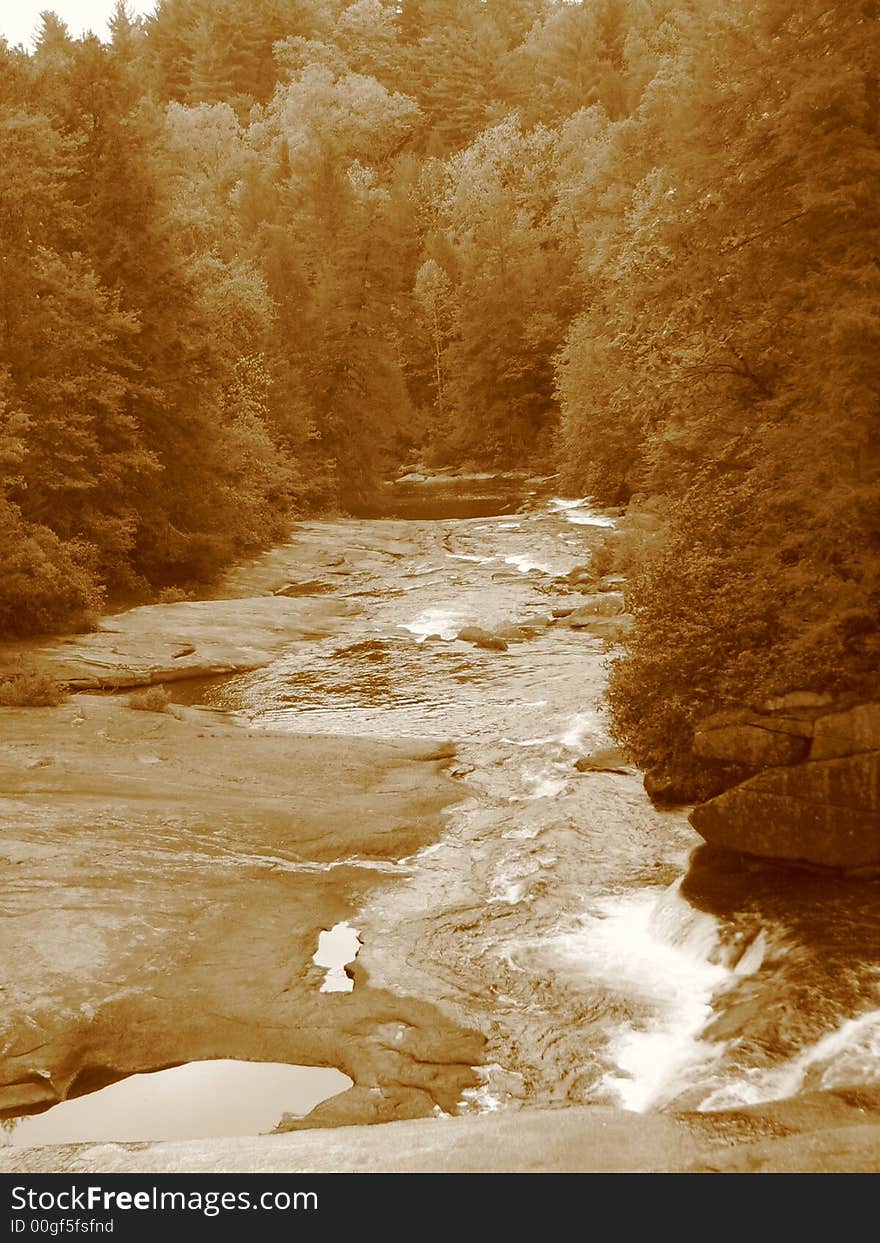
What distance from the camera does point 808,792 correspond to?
1246cm

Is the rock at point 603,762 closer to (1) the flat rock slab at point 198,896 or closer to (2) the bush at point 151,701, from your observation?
(1) the flat rock slab at point 198,896

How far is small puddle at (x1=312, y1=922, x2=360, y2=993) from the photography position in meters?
11.3

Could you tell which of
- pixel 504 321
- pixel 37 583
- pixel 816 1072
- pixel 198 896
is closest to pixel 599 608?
pixel 37 583

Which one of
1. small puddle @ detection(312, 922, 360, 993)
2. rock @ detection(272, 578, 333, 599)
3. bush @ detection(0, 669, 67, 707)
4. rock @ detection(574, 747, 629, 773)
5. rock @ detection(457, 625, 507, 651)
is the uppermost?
bush @ detection(0, 669, 67, 707)

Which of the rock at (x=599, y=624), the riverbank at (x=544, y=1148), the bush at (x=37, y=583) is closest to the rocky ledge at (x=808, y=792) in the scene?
the riverbank at (x=544, y=1148)

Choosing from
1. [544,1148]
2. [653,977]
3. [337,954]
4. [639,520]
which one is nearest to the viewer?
[544,1148]

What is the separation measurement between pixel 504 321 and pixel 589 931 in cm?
5778

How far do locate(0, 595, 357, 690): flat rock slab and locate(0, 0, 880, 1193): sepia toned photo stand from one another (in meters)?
0.15

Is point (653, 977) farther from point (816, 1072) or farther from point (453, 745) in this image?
Result: point (453, 745)

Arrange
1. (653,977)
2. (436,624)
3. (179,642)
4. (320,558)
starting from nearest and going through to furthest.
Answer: (653,977)
(179,642)
(436,624)
(320,558)

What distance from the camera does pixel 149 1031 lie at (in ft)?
33.5

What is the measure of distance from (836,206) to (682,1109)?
35.2 ft

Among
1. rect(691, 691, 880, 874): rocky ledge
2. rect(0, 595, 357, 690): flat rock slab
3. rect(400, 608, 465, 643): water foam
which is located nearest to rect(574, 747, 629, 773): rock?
rect(691, 691, 880, 874): rocky ledge

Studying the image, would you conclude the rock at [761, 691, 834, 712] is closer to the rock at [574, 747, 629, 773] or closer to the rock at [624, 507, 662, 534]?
the rock at [574, 747, 629, 773]
